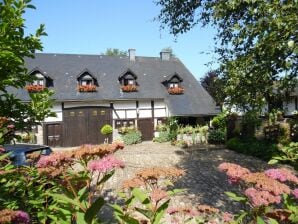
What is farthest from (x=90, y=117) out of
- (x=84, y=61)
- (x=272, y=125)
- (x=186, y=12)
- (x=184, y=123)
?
(x=186, y=12)

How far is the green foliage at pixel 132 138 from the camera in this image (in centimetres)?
2634

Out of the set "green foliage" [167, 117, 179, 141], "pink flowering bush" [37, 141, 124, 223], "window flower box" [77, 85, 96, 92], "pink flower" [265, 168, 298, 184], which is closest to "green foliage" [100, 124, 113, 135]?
"window flower box" [77, 85, 96, 92]

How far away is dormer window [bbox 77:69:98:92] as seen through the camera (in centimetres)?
2781

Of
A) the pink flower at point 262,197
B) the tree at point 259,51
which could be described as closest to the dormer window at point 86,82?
the tree at point 259,51

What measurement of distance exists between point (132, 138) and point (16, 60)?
74.1ft

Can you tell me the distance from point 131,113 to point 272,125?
1194cm

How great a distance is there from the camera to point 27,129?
4742mm

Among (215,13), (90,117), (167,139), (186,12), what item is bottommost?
(167,139)

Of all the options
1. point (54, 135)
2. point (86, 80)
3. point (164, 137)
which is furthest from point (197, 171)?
point (86, 80)

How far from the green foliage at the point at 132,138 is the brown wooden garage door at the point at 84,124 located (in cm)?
241

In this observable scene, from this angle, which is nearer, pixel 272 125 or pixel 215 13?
pixel 215 13

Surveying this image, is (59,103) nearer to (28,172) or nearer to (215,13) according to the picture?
(215,13)

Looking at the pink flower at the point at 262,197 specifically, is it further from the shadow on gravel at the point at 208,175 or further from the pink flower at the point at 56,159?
the shadow on gravel at the point at 208,175

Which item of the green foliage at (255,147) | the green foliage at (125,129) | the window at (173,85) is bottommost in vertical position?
the green foliage at (255,147)
